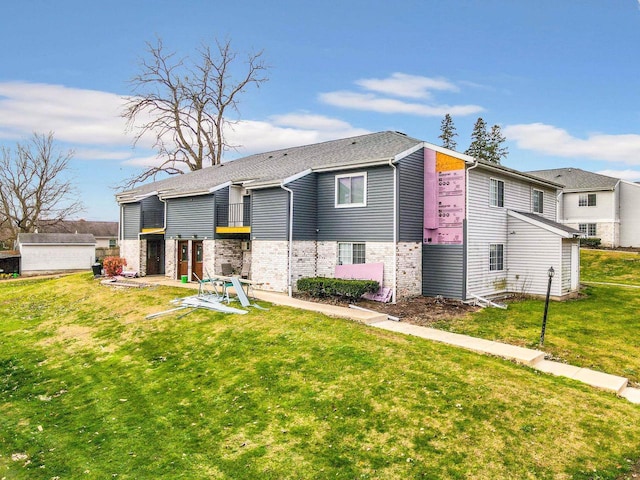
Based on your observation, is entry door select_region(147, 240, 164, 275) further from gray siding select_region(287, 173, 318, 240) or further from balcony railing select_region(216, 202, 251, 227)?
gray siding select_region(287, 173, 318, 240)

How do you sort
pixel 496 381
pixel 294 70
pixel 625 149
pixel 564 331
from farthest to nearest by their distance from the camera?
pixel 625 149, pixel 294 70, pixel 564 331, pixel 496 381

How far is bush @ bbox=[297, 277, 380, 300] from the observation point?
14445 mm

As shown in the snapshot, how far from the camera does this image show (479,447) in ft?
18.9

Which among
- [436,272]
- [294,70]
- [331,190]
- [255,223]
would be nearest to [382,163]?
[331,190]

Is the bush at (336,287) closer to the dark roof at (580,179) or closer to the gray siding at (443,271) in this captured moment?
the gray siding at (443,271)

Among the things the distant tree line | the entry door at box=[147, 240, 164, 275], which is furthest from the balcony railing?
the distant tree line

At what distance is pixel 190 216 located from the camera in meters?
20.4

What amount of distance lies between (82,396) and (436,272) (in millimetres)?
12341

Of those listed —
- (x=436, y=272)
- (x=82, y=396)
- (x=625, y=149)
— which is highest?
(x=625, y=149)

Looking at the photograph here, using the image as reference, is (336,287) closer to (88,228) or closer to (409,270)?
(409,270)

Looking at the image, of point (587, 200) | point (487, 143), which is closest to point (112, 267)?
point (587, 200)

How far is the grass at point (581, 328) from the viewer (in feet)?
32.0

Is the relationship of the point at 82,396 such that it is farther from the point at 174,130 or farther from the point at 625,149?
the point at 625,149

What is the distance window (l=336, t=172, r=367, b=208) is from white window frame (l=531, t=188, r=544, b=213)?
9.72m
